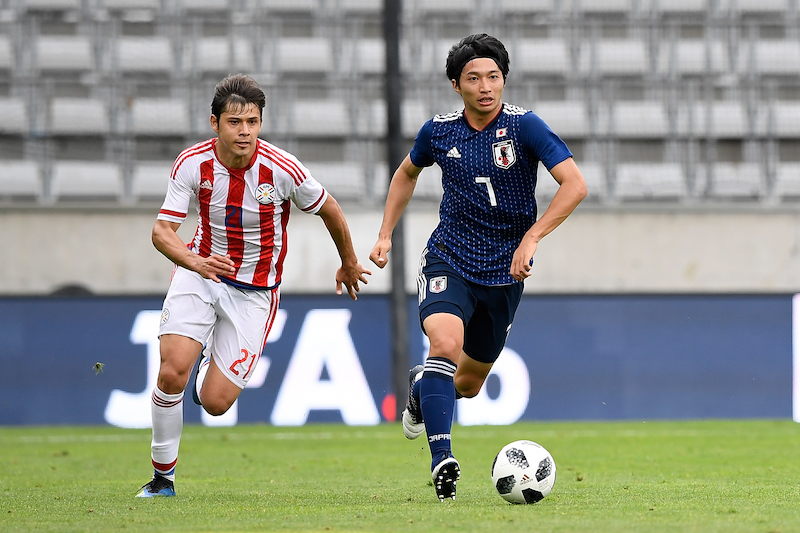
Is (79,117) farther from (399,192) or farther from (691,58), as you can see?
(399,192)

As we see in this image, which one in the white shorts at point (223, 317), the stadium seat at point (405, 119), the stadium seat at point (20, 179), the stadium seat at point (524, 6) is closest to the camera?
the white shorts at point (223, 317)

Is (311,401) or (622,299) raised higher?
(622,299)

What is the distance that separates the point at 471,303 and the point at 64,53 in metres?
11.4

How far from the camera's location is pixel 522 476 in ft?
15.4

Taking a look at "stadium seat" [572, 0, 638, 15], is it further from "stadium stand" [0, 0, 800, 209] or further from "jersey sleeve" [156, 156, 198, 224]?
"jersey sleeve" [156, 156, 198, 224]

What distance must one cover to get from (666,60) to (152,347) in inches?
319

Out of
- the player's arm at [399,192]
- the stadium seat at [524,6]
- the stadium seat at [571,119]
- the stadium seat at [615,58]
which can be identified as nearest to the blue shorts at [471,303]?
the player's arm at [399,192]

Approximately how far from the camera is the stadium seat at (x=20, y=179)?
14.4 meters

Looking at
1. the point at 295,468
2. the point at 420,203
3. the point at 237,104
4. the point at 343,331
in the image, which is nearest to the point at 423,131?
the point at 237,104

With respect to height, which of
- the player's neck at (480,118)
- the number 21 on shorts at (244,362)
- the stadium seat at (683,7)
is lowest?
the number 21 on shorts at (244,362)

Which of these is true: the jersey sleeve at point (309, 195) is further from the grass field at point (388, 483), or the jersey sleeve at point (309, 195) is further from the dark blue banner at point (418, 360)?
the dark blue banner at point (418, 360)

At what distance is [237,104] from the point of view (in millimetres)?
5230

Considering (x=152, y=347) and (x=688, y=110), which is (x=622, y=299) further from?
(x=152, y=347)

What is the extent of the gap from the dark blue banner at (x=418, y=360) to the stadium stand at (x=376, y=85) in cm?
257
